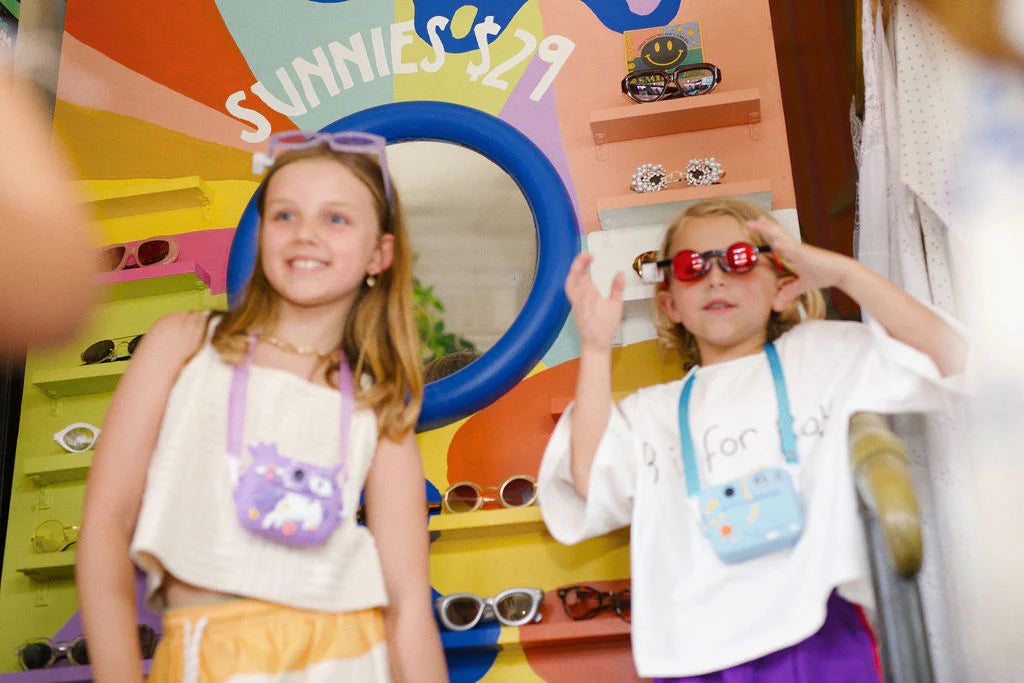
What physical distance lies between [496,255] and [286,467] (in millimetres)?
846

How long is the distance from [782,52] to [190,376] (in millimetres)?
1892

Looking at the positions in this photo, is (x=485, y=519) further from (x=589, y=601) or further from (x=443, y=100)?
(x=443, y=100)

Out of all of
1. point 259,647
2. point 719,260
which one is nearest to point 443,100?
point 719,260

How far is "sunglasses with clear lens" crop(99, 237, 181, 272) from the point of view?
2223mm

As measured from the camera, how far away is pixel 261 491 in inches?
55.7

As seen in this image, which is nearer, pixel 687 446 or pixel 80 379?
pixel 687 446

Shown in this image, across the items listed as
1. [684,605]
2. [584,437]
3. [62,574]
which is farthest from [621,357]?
[62,574]

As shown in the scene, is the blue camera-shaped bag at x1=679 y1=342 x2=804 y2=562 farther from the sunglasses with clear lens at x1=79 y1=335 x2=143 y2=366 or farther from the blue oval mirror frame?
the sunglasses with clear lens at x1=79 y1=335 x2=143 y2=366

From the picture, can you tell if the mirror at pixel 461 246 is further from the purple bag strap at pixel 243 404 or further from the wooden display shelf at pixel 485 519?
the purple bag strap at pixel 243 404

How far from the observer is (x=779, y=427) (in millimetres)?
1559

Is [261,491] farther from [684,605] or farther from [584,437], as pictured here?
[684,605]

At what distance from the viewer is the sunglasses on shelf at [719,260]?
1.65 m

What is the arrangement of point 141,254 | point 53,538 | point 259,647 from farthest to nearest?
point 141,254 < point 53,538 < point 259,647

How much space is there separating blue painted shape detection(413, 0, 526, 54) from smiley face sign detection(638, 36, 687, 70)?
385 millimetres
